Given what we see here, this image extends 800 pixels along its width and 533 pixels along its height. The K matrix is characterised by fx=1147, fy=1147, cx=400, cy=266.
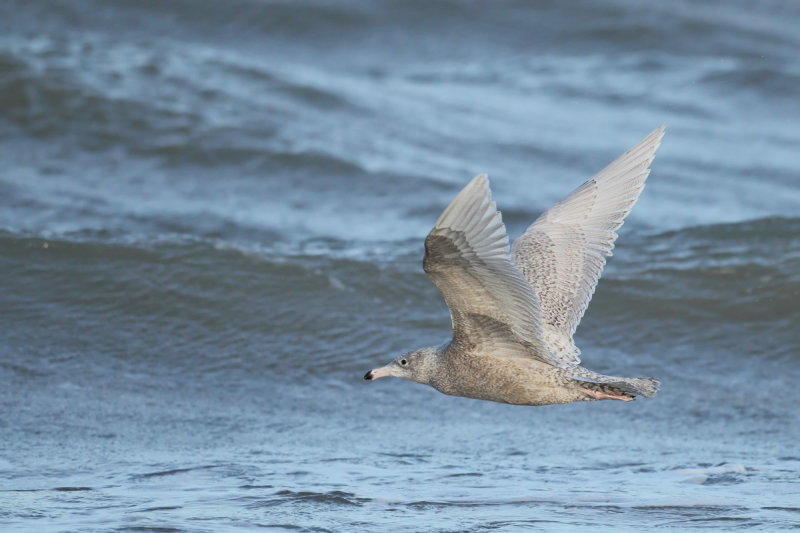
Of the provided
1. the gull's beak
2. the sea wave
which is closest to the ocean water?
the sea wave

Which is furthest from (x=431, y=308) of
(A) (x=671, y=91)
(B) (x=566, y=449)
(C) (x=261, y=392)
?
(A) (x=671, y=91)

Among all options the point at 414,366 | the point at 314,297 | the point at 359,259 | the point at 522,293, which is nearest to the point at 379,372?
the point at 414,366

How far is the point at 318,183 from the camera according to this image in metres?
10.8

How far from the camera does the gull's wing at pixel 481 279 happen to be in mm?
4176

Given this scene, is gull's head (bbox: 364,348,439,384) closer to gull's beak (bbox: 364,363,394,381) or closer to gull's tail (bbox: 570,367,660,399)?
gull's beak (bbox: 364,363,394,381)

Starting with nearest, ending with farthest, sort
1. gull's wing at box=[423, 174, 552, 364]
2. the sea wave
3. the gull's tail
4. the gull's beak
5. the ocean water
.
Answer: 1. gull's wing at box=[423, 174, 552, 364]
2. the gull's tail
3. the gull's beak
4. the ocean water
5. the sea wave

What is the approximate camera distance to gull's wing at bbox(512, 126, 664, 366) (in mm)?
5621

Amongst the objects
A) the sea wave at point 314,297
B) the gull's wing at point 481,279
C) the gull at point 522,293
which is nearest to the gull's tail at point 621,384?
the gull at point 522,293

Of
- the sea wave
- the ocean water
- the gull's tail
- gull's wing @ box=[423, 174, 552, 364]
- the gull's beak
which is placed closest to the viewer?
gull's wing @ box=[423, 174, 552, 364]

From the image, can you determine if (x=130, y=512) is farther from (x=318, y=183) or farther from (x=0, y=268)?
(x=318, y=183)

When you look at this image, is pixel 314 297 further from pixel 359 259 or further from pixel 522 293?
pixel 522 293

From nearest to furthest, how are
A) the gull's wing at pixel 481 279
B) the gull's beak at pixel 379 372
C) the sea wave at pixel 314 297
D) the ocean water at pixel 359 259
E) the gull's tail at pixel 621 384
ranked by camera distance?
the gull's wing at pixel 481 279 → the gull's tail at pixel 621 384 → the gull's beak at pixel 379 372 → the ocean water at pixel 359 259 → the sea wave at pixel 314 297

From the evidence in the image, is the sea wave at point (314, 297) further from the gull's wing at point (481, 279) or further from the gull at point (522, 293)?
the gull's wing at point (481, 279)

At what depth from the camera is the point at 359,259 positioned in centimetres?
902
